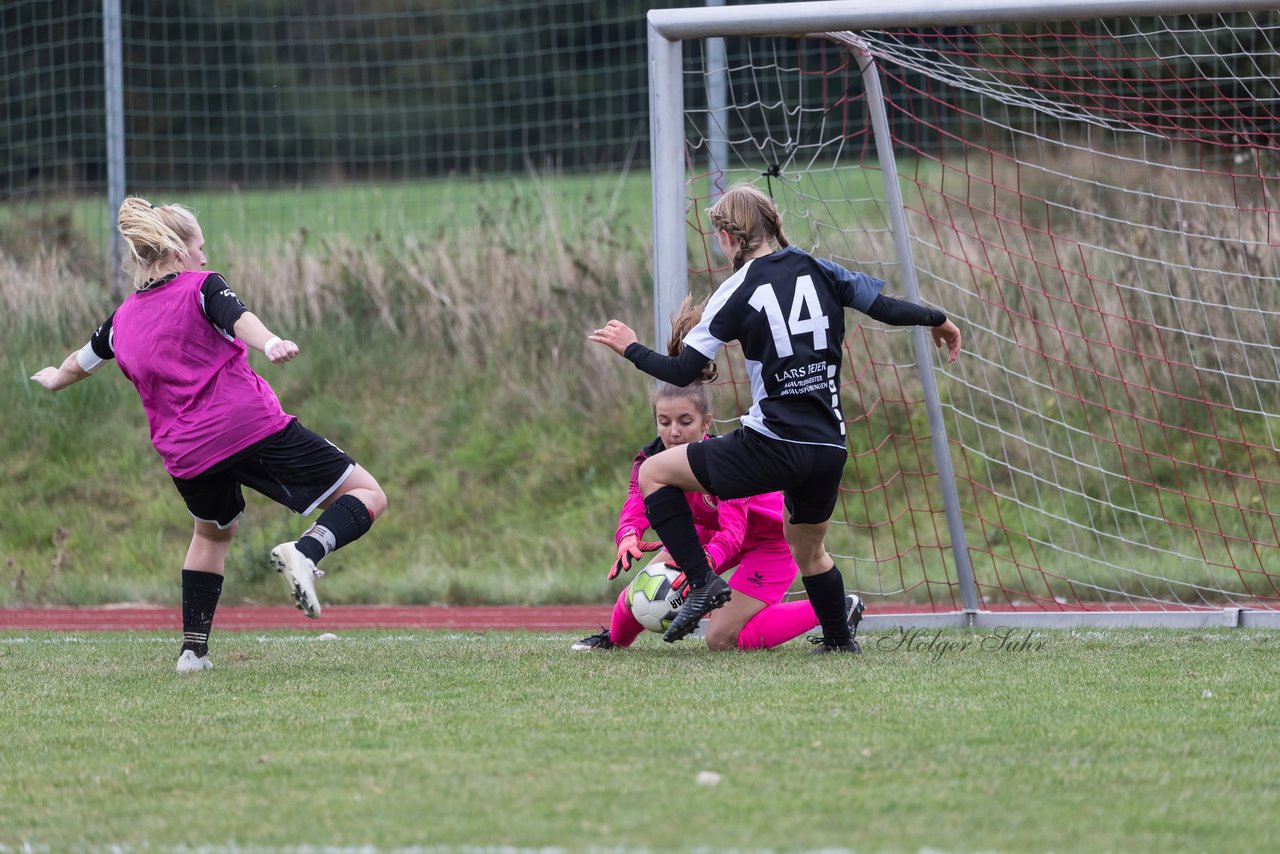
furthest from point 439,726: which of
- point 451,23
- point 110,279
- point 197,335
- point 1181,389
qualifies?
point 451,23

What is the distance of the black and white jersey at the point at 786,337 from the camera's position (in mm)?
4734

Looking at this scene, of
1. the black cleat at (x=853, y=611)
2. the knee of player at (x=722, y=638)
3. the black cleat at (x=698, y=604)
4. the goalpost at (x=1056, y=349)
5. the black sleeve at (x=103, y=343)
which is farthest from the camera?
the goalpost at (x=1056, y=349)

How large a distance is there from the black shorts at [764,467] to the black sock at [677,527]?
0.13m

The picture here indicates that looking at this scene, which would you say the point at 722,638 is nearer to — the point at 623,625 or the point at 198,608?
the point at 623,625

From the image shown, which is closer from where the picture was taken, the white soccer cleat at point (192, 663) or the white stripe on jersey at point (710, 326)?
the white stripe on jersey at point (710, 326)

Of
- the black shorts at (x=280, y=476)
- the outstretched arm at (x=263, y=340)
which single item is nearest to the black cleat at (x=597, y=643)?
the black shorts at (x=280, y=476)

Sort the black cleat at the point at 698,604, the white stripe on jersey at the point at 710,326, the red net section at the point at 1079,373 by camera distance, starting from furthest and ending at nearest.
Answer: the red net section at the point at 1079,373
the white stripe on jersey at the point at 710,326
the black cleat at the point at 698,604

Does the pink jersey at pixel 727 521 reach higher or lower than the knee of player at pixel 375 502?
lower

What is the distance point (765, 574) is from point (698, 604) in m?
0.80

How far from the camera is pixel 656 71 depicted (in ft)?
19.0

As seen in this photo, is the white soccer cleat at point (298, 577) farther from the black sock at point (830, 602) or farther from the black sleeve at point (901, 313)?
the black sleeve at point (901, 313)

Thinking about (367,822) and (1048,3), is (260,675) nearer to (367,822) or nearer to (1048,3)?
(367,822)

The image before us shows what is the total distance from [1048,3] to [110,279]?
789cm

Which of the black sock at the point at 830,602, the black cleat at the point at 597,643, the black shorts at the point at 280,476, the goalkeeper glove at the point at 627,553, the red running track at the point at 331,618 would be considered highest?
the black shorts at the point at 280,476
